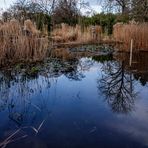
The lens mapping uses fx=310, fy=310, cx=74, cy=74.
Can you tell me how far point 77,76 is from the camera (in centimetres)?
712

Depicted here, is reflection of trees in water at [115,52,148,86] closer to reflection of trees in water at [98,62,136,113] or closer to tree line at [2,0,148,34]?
reflection of trees in water at [98,62,136,113]

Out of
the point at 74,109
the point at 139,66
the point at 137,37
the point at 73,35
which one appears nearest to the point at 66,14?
the point at 73,35

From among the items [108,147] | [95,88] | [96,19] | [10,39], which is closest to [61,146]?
[108,147]

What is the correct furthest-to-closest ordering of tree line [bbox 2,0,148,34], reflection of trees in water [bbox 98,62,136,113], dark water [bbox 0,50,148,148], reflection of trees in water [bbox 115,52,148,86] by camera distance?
tree line [bbox 2,0,148,34], reflection of trees in water [bbox 115,52,148,86], reflection of trees in water [bbox 98,62,136,113], dark water [bbox 0,50,148,148]

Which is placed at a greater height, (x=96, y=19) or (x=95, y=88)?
(x=96, y=19)

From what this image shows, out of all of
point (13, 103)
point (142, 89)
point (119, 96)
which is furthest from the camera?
point (142, 89)

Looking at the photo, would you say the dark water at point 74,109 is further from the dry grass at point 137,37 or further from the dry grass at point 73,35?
the dry grass at point 73,35

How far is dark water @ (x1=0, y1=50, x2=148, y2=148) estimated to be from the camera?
11.6 ft

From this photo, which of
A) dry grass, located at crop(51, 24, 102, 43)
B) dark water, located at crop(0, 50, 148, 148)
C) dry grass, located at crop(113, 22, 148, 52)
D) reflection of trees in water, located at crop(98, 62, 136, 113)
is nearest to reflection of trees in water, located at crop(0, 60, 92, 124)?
dark water, located at crop(0, 50, 148, 148)

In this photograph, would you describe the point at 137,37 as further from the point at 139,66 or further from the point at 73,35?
the point at 73,35

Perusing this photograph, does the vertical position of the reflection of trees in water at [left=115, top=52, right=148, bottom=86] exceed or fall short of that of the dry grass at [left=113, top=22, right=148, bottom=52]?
it falls short

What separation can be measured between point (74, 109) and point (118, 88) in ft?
5.35

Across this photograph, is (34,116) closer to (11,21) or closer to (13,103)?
(13,103)

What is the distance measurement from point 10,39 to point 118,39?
284 inches
